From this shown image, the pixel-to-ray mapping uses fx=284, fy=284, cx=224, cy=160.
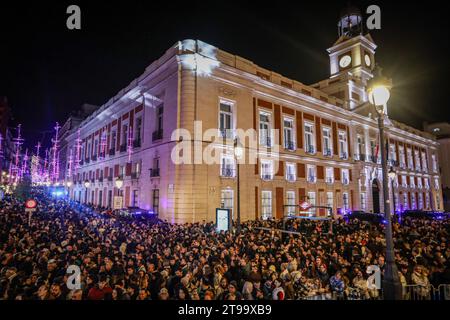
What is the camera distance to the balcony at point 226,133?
21337 mm

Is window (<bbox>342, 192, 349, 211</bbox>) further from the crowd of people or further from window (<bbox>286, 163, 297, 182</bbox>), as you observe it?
the crowd of people

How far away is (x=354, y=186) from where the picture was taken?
33.1 meters

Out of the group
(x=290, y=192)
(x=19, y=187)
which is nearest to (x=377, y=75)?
(x=290, y=192)

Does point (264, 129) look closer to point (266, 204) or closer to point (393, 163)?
point (266, 204)

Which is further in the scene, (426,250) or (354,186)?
(354,186)

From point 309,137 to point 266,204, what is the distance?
983 centimetres

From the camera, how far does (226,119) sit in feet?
72.4

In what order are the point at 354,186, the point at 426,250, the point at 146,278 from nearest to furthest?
the point at 146,278
the point at 426,250
the point at 354,186

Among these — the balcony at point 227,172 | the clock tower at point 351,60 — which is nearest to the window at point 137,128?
the balcony at point 227,172

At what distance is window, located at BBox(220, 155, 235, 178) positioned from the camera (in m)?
20.9

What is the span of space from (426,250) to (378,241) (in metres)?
1.90

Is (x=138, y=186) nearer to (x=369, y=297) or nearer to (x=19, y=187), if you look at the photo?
(x=369, y=297)

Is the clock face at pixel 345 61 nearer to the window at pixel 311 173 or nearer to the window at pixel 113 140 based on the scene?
the window at pixel 311 173

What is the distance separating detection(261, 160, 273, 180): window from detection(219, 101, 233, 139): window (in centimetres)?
449
